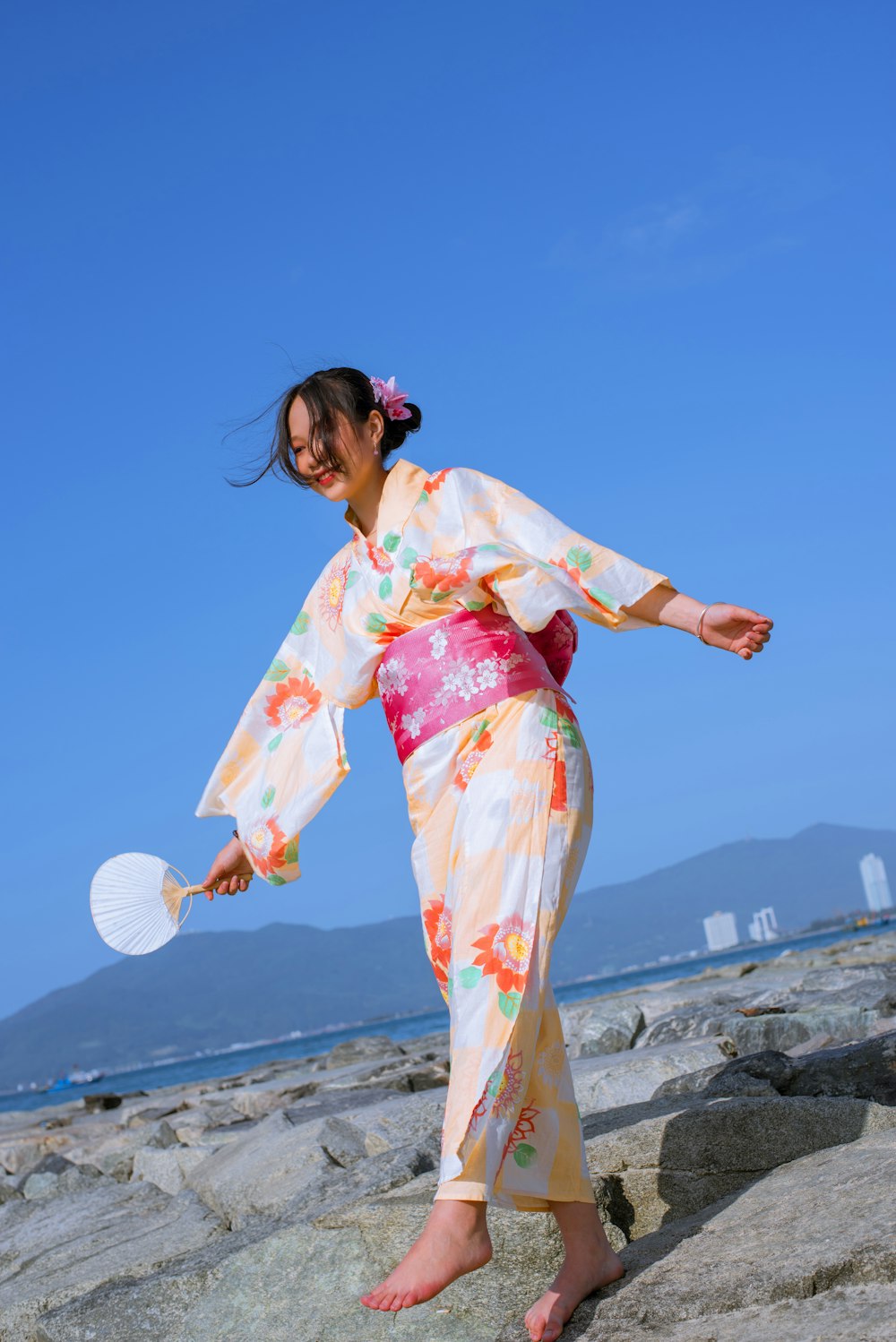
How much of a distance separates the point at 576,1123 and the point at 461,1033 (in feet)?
1.01

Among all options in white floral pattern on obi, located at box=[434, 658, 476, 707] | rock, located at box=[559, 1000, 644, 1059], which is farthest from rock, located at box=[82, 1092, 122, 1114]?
white floral pattern on obi, located at box=[434, 658, 476, 707]

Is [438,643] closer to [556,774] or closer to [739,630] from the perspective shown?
[556,774]

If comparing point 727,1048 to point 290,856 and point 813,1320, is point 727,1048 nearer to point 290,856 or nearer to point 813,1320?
point 290,856

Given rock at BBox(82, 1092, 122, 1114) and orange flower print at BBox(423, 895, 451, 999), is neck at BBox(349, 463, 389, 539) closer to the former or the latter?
orange flower print at BBox(423, 895, 451, 999)

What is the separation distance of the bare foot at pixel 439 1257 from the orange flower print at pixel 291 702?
1478mm

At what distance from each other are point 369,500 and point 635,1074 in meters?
2.62

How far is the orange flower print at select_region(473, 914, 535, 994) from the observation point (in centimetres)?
229

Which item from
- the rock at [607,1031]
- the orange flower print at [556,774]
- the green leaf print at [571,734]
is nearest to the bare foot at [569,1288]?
the orange flower print at [556,774]

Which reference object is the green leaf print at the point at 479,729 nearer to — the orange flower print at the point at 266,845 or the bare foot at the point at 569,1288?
the orange flower print at the point at 266,845

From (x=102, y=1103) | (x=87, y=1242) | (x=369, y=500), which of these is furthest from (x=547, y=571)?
(x=102, y=1103)

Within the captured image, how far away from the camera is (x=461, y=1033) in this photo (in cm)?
229

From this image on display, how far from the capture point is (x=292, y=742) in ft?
A: 10.8

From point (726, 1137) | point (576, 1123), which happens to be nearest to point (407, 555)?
point (576, 1123)

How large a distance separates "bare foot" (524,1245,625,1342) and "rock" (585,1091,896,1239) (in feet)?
1.31
